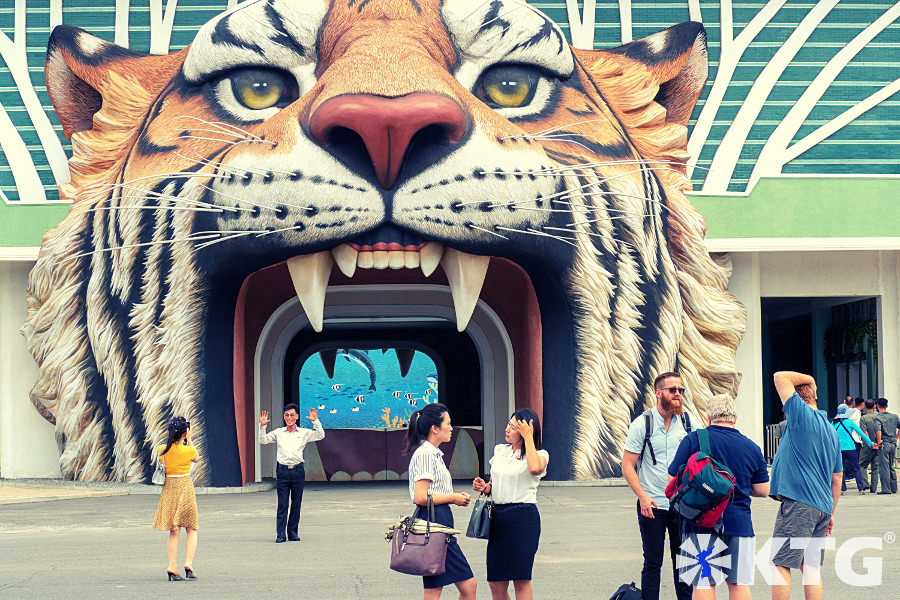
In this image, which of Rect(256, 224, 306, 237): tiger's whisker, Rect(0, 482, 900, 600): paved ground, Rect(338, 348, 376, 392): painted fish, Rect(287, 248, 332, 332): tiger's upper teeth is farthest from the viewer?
Rect(338, 348, 376, 392): painted fish

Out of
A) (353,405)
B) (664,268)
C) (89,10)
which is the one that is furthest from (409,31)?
(353,405)

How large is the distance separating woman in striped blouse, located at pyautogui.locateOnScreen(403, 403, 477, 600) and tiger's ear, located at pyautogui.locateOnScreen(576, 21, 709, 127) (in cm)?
1230

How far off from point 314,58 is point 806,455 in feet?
37.2

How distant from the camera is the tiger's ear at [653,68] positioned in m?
18.0

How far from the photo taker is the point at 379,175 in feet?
49.3

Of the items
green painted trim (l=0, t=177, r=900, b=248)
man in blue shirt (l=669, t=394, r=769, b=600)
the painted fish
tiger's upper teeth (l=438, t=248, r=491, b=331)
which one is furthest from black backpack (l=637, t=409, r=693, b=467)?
the painted fish

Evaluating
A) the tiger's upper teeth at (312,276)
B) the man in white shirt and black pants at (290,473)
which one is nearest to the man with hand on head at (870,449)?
the tiger's upper teeth at (312,276)

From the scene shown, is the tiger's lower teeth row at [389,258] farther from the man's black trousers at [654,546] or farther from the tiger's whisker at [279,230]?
the man's black trousers at [654,546]

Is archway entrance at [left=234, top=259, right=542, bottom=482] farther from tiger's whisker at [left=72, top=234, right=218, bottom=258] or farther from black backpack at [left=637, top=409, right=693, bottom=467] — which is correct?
black backpack at [left=637, top=409, right=693, bottom=467]

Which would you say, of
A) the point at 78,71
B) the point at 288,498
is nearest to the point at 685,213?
the point at 288,498

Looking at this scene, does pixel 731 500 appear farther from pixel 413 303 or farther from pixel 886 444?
pixel 413 303

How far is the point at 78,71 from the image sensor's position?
1786 centimetres

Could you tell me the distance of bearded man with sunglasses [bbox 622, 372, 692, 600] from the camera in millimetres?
6766

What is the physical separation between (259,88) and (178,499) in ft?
28.6
